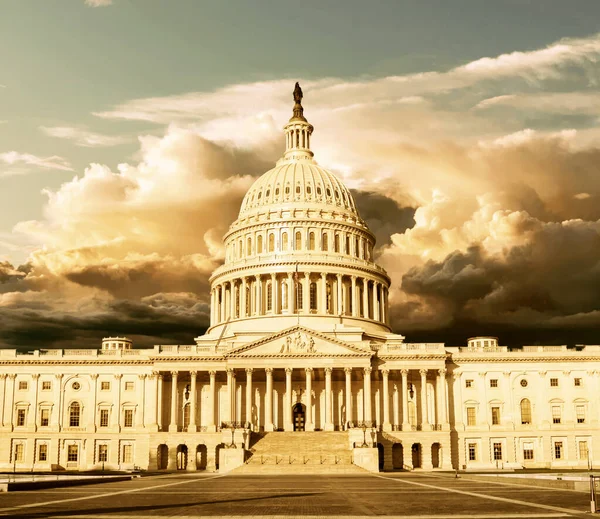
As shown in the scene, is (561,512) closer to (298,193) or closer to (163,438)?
(163,438)

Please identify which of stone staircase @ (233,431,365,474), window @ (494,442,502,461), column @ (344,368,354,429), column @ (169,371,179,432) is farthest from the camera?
window @ (494,442,502,461)

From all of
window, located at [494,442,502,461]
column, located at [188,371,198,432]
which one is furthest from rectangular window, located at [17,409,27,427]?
window, located at [494,442,502,461]

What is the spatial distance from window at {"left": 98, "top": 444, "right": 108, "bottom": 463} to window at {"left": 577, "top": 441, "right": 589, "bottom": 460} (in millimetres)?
59822

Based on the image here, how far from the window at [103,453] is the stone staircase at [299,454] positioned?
24748 mm

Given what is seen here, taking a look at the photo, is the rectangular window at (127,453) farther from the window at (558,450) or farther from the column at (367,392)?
the window at (558,450)

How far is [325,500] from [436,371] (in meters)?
72.6

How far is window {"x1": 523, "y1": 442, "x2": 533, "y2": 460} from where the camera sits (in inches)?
4200

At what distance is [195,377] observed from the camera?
350 ft

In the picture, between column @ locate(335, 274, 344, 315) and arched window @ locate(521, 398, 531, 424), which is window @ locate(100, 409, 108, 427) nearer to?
column @ locate(335, 274, 344, 315)

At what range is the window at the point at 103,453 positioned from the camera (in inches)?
4247

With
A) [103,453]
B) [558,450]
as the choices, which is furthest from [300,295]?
[558,450]

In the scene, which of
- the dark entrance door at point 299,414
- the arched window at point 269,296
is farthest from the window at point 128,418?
the arched window at point 269,296

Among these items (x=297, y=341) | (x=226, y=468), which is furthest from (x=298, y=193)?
(x=226, y=468)

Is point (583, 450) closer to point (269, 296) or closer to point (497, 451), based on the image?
point (497, 451)
